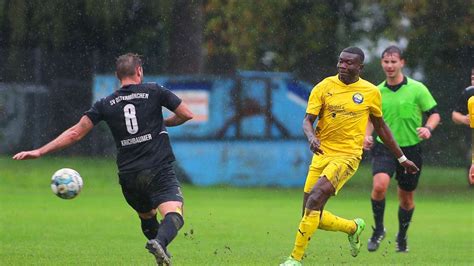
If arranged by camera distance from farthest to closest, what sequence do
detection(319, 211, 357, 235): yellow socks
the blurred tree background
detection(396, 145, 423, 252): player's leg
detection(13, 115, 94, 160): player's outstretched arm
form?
the blurred tree background
detection(396, 145, 423, 252): player's leg
detection(319, 211, 357, 235): yellow socks
detection(13, 115, 94, 160): player's outstretched arm

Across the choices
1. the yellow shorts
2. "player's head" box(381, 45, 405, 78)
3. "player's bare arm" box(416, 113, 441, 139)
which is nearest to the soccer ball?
the yellow shorts

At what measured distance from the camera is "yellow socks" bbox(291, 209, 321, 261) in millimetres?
9992

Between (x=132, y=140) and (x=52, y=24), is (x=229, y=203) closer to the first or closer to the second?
(x=52, y=24)

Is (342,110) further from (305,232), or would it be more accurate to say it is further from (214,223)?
(214,223)

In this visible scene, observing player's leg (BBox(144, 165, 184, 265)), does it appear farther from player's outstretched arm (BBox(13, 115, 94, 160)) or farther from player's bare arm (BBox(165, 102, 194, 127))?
player's outstretched arm (BBox(13, 115, 94, 160))

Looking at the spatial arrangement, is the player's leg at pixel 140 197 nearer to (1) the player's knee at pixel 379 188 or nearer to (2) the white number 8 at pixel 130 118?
(2) the white number 8 at pixel 130 118

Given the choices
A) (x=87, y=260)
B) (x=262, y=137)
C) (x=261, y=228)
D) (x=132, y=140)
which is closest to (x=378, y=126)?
(x=132, y=140)

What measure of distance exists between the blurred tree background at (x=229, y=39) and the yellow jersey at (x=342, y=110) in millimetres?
13528

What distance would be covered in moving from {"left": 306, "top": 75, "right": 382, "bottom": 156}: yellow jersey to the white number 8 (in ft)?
5.48

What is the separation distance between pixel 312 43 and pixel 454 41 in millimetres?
3293

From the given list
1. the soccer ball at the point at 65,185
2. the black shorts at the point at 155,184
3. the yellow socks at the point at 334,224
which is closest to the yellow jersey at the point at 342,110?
Result: the yellow socks at the point at 334,224

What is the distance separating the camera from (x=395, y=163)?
13266 mm

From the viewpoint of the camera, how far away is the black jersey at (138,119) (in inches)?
379

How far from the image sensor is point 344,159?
10.4 m
